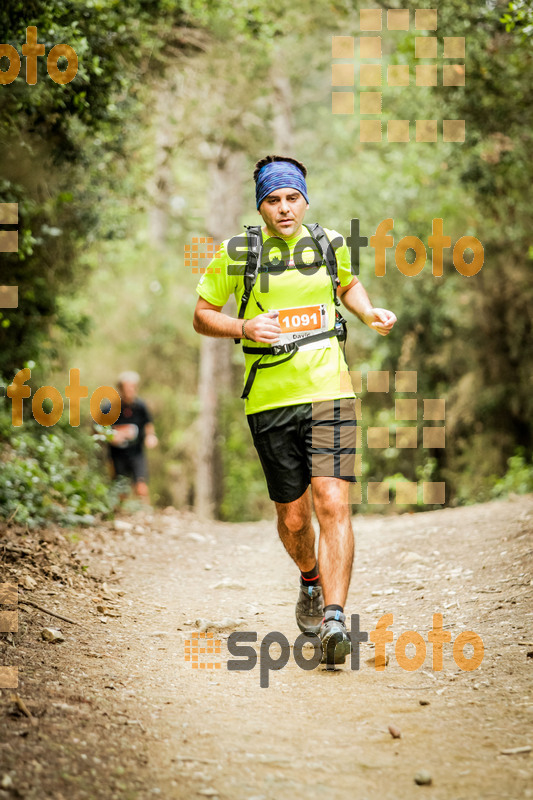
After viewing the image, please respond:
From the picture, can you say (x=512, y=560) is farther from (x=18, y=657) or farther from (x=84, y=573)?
(x=18, y=657)

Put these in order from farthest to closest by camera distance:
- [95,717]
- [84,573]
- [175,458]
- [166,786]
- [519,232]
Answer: [175,458] < [519,232] < [84,573] < [95,717] < [166,786]

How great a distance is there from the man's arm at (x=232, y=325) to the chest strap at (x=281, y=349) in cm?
15

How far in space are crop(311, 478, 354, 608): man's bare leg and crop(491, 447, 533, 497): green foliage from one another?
8.22 m

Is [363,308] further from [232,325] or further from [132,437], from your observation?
[132,437]

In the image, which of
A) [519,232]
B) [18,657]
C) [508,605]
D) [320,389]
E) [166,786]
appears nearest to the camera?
[166,786]

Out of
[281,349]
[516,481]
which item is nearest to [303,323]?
[281,349]

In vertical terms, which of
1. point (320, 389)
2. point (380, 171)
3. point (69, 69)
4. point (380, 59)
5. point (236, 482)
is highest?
point (380, 59)

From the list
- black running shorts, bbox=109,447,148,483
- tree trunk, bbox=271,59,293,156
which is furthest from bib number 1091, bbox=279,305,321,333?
tree trunk, bbox=271,59,293,156

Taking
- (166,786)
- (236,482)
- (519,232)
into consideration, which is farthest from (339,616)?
(236,482)

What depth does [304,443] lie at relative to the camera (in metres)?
3.97

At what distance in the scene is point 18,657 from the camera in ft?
11.4

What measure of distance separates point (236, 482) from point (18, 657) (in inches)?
522

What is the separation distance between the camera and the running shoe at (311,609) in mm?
4102

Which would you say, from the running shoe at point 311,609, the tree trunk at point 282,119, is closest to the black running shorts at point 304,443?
the running shoe at point 311,609
